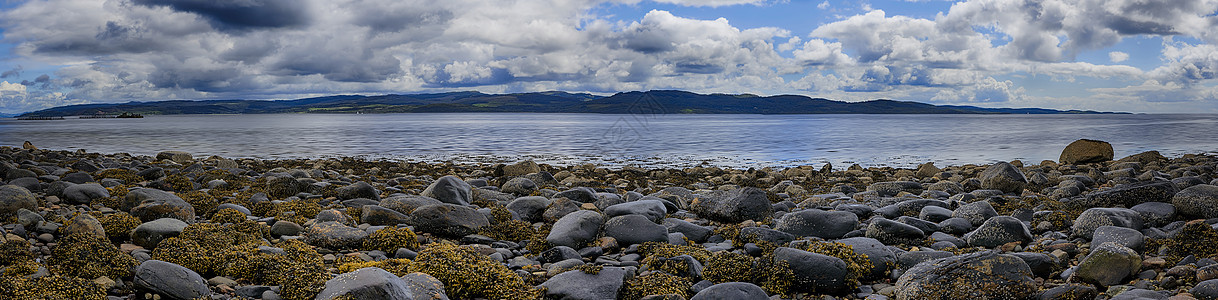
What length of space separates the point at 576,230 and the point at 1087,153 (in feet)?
90.5

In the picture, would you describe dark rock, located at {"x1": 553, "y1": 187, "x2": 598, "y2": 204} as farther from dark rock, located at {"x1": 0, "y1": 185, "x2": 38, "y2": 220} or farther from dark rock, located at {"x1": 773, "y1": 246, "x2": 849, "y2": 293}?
dark rock, located at {"x1": 0, "y1": 185, "x2": 38, "y2": 220}

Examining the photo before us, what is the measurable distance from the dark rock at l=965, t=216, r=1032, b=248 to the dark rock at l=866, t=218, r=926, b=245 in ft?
2.30

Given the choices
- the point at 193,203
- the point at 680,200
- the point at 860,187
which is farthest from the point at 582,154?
the point at 193,203

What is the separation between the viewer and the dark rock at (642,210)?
10354 millimetres

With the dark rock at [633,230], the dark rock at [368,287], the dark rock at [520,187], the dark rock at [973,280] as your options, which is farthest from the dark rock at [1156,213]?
the dark rock at [520,187]

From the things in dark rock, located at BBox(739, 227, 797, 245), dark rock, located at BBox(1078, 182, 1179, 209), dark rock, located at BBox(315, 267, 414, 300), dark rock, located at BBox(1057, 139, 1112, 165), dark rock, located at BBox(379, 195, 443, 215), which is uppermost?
dark rock, located at BBox(1078, 182, 1179, 209)

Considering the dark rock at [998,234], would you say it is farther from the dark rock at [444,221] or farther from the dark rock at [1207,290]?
the dark rock at [444,221]

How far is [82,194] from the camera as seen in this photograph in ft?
37.9

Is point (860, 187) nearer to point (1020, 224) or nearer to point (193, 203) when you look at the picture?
point (1020, 224)

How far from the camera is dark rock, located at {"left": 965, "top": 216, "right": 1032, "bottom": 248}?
899 cm

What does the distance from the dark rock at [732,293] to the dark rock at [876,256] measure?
77.8 inches

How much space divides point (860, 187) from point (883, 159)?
19.0m

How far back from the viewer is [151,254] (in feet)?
25.6

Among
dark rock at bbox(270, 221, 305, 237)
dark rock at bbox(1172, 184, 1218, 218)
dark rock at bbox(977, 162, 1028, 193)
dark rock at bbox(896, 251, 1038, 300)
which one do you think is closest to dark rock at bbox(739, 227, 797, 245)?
dark rock at bbox(896, 251, 1038, 300)
